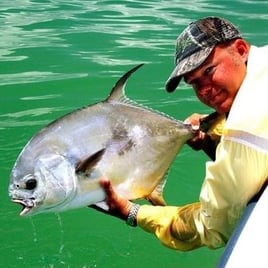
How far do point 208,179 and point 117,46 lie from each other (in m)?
7.50

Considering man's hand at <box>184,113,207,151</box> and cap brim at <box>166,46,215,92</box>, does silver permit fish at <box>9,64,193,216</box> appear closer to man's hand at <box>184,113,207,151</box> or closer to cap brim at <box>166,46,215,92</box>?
man's hand at <box>184,113,207,151</box>

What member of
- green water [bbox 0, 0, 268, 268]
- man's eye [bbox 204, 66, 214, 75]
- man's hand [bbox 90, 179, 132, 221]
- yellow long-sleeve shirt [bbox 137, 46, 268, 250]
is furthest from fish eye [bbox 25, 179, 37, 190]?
green water [bbox 0, 0, 268, 268]

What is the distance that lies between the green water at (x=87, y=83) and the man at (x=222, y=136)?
1.43 meters

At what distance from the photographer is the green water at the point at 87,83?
4414mm

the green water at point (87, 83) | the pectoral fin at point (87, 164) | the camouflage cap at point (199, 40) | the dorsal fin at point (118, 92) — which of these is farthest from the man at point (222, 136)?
the green water at point (87, 83)

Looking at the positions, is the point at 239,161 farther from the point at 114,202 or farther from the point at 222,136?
the point at 114,202

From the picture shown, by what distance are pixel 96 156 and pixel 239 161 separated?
772 millimetres

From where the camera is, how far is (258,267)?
2.03 metres

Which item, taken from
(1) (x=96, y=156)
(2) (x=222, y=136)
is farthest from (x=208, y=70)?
(1) (x=96, y=156)

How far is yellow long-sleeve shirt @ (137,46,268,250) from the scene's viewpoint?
2086mm

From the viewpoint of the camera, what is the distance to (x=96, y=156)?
271cm

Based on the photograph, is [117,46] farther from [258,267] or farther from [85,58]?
[258,267]

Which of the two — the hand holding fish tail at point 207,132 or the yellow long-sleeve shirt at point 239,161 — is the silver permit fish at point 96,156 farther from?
the yellow long-sleeve shirt at point 239,161

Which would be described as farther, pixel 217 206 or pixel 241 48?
pixel 241 48
